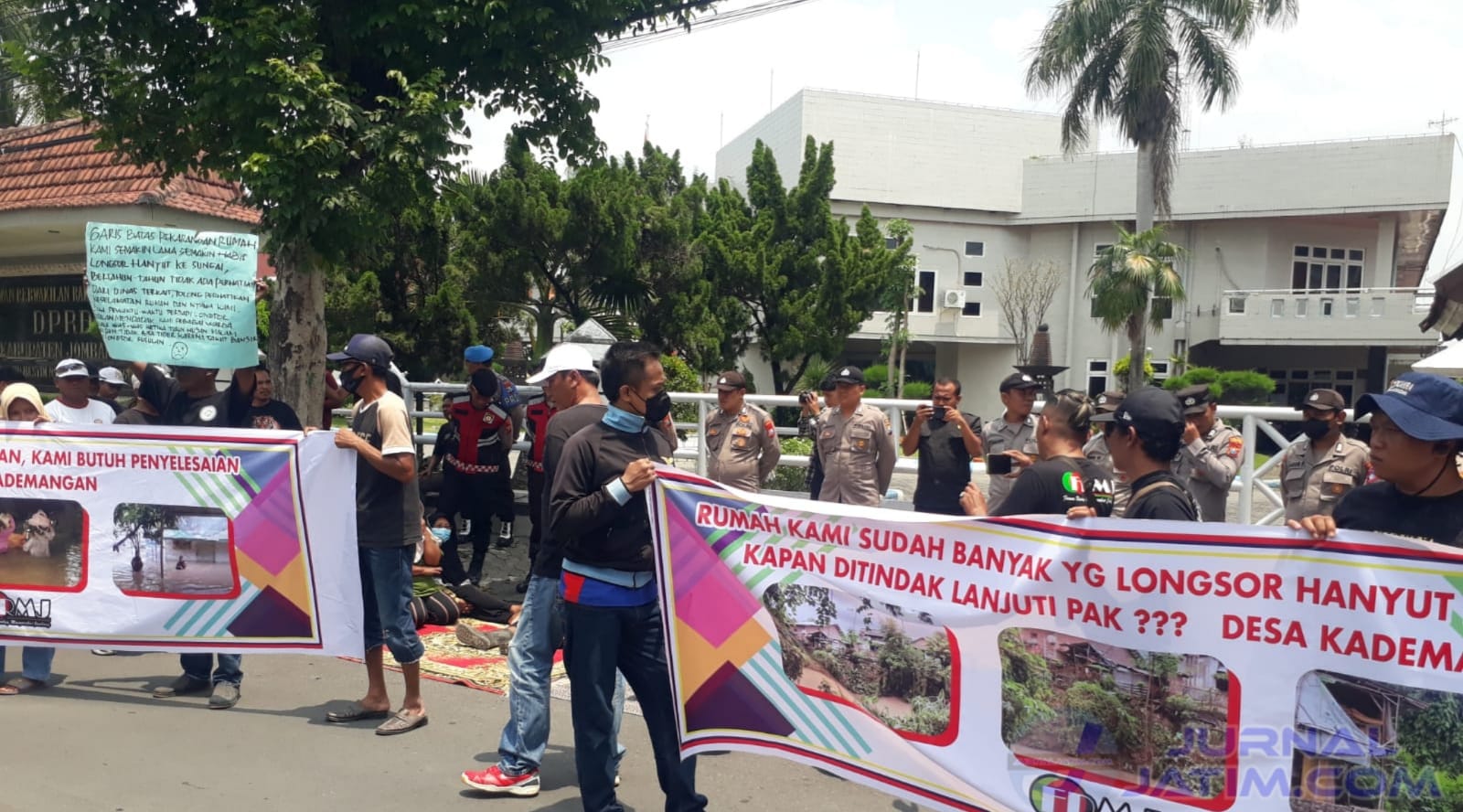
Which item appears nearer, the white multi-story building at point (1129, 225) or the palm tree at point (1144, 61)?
the palm tree at point (1144, 61)

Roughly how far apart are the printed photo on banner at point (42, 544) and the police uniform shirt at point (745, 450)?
3.96 m

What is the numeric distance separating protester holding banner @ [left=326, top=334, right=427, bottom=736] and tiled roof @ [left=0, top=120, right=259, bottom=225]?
8185 mm

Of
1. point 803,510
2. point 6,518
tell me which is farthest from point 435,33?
point 803,510

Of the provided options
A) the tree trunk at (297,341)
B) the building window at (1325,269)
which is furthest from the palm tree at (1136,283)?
the tree trunk at (297,341)

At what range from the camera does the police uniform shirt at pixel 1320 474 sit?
6.60 metres

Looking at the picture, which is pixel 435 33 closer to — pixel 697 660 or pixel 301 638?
pixel 301 638

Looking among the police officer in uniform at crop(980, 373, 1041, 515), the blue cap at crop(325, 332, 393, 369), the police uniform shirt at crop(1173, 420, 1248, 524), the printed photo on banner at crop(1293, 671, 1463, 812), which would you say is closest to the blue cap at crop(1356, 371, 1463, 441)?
the printed photo on banner at crop(1293, 671, 1463, 812)

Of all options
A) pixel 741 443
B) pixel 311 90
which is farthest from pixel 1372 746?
pixel 311 90

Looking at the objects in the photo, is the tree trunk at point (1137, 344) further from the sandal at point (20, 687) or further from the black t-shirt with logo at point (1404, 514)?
the black t-shirt with logo at point (1404, 514)

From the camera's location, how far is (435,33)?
7.60 meters

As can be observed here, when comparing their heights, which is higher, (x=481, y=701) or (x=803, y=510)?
(x=803, y=510)

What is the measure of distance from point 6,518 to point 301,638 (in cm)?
184

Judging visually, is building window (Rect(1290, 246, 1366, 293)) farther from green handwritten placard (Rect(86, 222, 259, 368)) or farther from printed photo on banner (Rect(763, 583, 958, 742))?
printed photo on banner (Rect(763, 583, 958, 742))

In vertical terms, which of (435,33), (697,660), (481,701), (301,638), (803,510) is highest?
→ (435,33)
